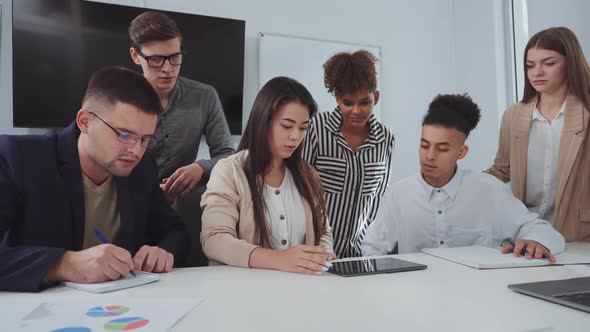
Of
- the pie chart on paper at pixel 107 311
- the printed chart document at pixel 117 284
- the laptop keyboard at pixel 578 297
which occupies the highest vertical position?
the laptop keyboard at pixel 578 297

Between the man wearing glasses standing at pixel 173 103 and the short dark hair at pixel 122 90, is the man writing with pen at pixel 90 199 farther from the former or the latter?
the man wearing glasses standing at pixel 173 103

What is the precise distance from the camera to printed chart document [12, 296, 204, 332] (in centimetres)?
73

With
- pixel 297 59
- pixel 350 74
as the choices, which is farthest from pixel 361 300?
pixel 297 59

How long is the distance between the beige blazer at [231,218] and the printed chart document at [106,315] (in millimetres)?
382

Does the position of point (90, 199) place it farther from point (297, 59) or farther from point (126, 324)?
point (297, 59)

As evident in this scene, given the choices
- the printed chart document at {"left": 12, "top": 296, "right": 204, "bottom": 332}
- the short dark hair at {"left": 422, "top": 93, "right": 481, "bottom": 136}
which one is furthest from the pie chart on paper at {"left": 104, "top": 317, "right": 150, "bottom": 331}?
the short dark hair at {"left": 422, "top": 93, "right": 481, "bottom": 136}

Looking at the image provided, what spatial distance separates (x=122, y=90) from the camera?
4.16ft

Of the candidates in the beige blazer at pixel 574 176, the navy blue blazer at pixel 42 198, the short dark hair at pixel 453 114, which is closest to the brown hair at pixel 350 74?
the short dark hair at pixel 453 114

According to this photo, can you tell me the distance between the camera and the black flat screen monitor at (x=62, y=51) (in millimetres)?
2676

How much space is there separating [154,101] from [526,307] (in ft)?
3.25

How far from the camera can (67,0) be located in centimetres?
281

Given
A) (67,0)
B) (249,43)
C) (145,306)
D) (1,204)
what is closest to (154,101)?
(1,204)

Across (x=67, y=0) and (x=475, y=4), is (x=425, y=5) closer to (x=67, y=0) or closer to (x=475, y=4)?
(x=475, y=4)

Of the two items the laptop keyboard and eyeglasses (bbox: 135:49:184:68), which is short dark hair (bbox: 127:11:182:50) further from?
the laptop keyboard
